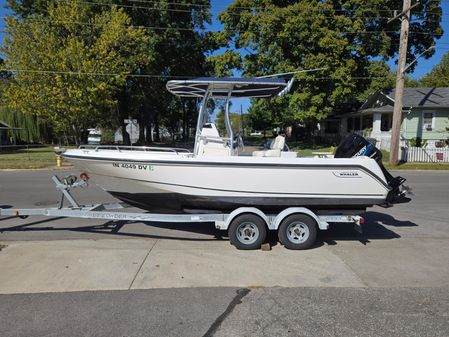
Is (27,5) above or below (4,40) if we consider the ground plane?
above

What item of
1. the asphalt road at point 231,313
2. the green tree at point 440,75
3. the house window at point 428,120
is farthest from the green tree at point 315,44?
the asphalt road at point 231,313

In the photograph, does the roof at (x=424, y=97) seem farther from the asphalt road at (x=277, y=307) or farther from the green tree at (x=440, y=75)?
the asphalt road at (x=277, y=307)

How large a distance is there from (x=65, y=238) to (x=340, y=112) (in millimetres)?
39515

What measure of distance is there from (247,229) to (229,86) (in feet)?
8.39

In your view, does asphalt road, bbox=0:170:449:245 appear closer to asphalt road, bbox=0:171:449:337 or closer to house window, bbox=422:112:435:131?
asphalt road, bbox=0:171:449:337

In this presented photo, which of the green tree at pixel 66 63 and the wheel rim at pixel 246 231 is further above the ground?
the green tree at pixel 66 63

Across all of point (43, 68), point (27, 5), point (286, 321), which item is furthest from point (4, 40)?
point (286, 321)

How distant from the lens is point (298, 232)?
6.37 metres

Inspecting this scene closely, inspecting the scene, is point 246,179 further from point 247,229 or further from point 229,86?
point 229,86

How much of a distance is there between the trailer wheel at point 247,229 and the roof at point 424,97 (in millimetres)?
27569

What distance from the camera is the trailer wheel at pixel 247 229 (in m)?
6.26

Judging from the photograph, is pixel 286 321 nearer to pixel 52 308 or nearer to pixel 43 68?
pixel 52 308

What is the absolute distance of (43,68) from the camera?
23734mm

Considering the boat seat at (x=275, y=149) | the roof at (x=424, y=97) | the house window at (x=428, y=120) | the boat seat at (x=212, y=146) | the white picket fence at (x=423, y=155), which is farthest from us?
the house window at (x=428, y=120)
